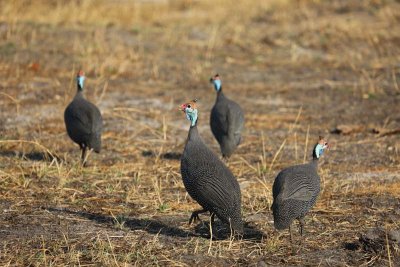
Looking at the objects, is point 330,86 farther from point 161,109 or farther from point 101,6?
point 101,6

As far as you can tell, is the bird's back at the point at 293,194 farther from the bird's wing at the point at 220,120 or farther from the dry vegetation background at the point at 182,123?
the bird's wing at the point at 220,120

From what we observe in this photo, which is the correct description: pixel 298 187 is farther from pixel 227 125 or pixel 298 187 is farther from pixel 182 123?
pixel 182 123

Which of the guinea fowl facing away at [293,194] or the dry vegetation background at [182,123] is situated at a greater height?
the guinea fowl facing away at [293,194]

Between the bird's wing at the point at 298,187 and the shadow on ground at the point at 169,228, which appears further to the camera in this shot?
the shadow on ground at the point at 169,228

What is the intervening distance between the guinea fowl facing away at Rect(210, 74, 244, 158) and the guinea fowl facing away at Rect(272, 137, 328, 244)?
2.50 m

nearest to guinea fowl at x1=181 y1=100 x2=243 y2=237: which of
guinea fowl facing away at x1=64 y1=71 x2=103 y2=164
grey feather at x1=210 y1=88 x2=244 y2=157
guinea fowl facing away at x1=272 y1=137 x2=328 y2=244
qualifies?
guinea fowl facing away at x1=272 y1=137 x2=328 y2=244

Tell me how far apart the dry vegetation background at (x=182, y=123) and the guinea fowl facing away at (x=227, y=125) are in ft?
0.58

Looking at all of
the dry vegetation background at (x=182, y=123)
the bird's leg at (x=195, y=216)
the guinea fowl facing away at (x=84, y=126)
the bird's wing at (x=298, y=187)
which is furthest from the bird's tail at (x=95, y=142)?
the bird's wing at (x=298, y=187)

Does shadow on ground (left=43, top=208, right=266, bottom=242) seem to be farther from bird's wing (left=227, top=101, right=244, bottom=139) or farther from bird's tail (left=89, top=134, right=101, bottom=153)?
bird's wing (left=227, top=101, right=244, bottom=139)

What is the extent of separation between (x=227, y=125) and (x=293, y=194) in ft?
9.97

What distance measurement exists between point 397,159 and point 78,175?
3130 mm

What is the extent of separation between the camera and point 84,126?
26.3ft

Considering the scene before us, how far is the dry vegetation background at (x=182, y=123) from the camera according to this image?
5605 millimetres

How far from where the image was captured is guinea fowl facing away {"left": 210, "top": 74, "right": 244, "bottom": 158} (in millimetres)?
8391
